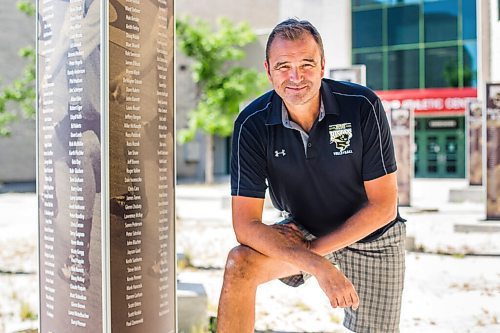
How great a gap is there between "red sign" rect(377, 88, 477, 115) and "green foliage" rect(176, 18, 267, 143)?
5.71 m

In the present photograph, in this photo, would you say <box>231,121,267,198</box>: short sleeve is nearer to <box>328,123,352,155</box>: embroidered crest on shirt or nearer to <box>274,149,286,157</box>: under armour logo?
<box>274,149,286,157</box>: under armour logo

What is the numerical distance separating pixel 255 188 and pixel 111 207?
24.6 inches

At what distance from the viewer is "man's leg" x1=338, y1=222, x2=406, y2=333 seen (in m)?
3.02

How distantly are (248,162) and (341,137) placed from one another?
1.38ft

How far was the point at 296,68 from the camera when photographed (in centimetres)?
268

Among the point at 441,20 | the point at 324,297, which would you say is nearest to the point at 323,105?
the point at 324,297

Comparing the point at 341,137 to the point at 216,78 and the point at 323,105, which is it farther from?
the point at 216,78

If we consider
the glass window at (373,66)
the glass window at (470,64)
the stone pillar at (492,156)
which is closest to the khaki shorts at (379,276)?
the stone pillar at (492,156)

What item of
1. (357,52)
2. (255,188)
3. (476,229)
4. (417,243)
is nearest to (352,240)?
(255,188)

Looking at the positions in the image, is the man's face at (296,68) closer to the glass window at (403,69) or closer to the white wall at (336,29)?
the white wall at (336,29)

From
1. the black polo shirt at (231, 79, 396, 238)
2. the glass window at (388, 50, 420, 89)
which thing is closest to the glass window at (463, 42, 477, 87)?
the glass window at (388, 50, 420, 89)

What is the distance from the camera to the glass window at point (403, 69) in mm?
27828

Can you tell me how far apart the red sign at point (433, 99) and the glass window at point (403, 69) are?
0.32 metres

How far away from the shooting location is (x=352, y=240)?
280 cm
